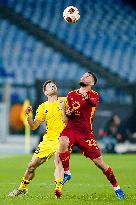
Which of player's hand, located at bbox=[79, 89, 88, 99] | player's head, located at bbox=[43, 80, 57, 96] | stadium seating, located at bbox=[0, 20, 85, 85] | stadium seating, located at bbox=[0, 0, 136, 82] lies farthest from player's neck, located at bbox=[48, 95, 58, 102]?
stadium seating, located at bbox=[0, 20, 85, 85]

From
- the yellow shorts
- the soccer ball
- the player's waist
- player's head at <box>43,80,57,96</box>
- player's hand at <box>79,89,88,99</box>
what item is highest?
the soccer ball

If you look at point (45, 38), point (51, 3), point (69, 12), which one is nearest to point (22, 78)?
point (45, 38)

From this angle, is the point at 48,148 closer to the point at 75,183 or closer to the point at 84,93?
the point at 84,93

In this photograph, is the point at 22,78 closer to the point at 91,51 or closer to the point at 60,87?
the point at 91,51

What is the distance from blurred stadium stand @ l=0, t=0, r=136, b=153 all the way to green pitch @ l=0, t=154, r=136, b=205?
13.8 meters

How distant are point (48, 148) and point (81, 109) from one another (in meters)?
0.93

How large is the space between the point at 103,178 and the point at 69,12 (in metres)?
4.22

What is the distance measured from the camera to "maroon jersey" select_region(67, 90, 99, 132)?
1192cm

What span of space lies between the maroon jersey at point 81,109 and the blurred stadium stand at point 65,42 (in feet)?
79.9

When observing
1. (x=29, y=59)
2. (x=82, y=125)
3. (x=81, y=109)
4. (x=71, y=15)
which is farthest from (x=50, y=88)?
(x=29, y=59)

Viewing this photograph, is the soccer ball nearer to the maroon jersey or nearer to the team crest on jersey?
the maroon jersey

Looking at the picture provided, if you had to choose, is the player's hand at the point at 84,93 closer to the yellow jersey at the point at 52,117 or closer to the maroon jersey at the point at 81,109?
the maroon jersey at the point at 81,109

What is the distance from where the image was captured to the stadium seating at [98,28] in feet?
126

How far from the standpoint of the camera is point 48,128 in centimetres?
→ 1269
